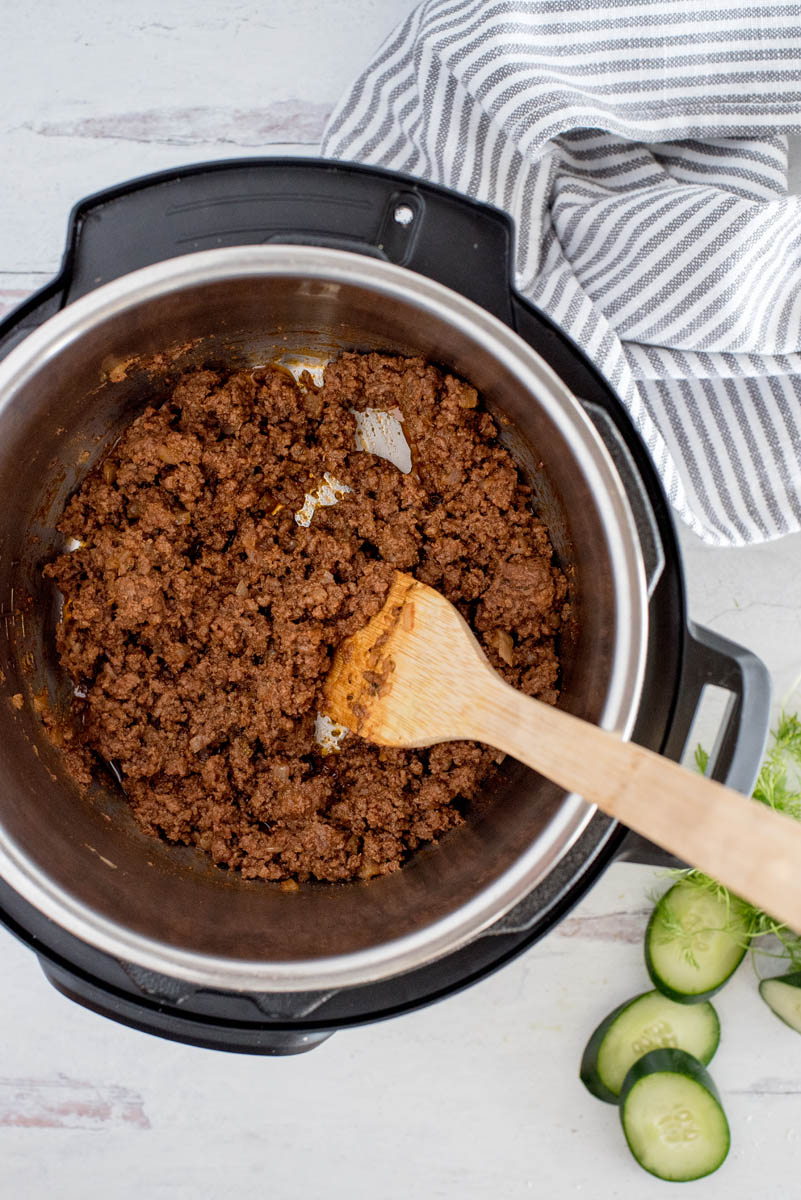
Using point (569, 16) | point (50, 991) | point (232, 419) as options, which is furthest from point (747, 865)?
point (50, 991)

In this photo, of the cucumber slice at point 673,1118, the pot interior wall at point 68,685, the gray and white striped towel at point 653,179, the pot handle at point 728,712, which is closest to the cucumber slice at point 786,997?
the cucumber slice at point 673,1118

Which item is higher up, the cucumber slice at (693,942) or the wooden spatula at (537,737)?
the wooden spatula at (537,737)

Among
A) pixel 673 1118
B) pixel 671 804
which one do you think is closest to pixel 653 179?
pixel 671 804

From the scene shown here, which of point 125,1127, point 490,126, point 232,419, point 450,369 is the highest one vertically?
point 490,126

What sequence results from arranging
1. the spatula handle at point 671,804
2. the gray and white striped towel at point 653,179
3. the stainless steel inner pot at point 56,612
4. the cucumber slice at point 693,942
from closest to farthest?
the spatula handle at point 671,804, the stainless steel inner pot at point 56,612, the gray and white striped towel at point 653,179, the cucumber slice at point 693,942

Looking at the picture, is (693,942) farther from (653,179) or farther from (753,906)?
(653,179)

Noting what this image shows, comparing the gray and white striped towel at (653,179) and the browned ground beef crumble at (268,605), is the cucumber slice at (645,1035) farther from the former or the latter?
the gray and white striped towel at (653,179)

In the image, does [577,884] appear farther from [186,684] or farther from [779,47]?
[779,47]
